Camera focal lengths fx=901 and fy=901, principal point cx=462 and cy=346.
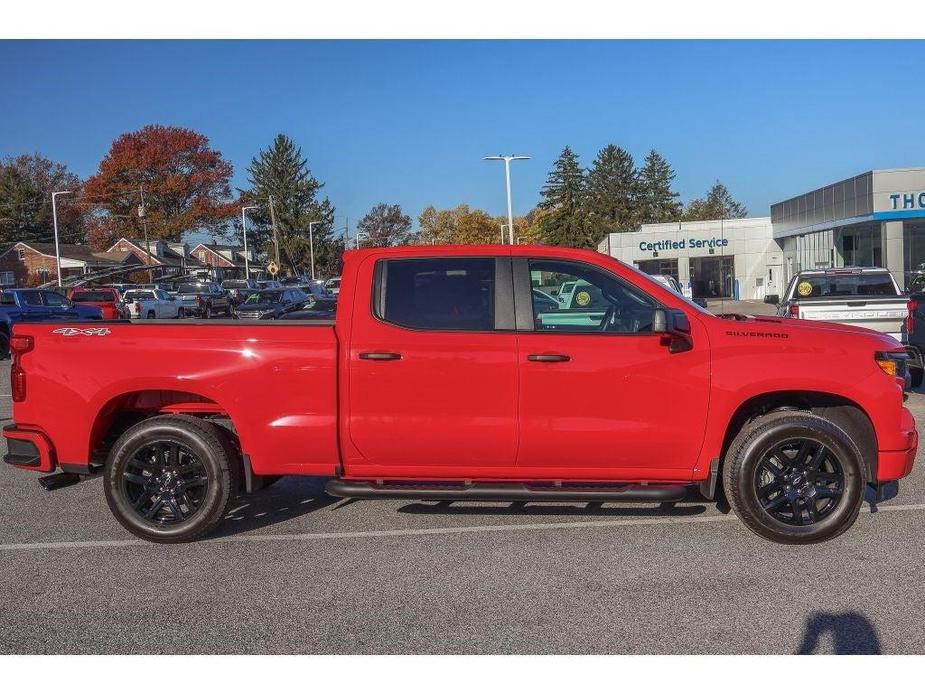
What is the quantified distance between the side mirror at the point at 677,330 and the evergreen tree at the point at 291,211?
8312cm

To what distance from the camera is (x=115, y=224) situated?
8844 cm

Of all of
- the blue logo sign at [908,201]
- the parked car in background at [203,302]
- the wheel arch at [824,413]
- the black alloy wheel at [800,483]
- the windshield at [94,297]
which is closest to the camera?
the black alloy wheel at [800,483]

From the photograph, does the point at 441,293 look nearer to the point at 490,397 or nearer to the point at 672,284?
the point at 490,397

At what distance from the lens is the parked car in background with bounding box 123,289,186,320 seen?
38.2 m

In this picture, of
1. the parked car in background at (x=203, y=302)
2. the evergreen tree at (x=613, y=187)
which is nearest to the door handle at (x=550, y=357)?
the parked car in background at (x=203, y=302)

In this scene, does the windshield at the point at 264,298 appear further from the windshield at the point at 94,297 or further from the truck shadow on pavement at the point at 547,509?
the truck shadow on pavement at the point at 547,509

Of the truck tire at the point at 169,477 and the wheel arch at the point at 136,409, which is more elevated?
the wheel arch at the point at 136,409

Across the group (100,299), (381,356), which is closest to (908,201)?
(100,299)

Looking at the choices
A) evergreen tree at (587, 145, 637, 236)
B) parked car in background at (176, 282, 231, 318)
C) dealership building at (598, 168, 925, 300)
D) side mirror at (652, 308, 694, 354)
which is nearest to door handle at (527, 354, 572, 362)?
side mirror at (652, 308, 694, 354)

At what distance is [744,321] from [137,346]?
384cm

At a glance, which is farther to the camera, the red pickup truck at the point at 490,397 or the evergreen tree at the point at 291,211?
the evergreen tree at the point at 291,211

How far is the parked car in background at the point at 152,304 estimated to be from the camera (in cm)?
3825

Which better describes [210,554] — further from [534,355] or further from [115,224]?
[115,224]

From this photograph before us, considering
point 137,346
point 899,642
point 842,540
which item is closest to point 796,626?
point 899,642
